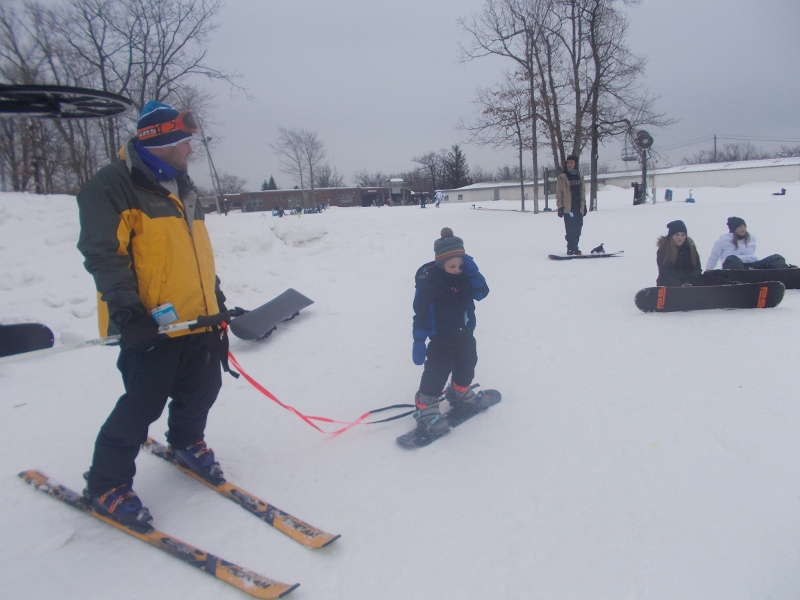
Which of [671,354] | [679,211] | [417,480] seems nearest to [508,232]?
[679,211]

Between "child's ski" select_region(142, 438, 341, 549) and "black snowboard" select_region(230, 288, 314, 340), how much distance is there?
266 cm

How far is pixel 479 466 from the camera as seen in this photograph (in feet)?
10.1

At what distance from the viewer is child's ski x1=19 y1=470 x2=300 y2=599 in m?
2.08

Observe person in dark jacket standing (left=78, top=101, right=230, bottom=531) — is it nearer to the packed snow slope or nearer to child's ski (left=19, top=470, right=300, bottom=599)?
child's ski (left=19, top=470, right=300, bottom=599)

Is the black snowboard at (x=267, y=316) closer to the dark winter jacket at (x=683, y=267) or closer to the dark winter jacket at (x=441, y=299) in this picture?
the dark winter jacket at (x=441, y=299)

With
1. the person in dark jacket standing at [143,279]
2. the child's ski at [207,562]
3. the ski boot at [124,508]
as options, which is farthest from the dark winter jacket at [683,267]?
the ski boot at [124,508]

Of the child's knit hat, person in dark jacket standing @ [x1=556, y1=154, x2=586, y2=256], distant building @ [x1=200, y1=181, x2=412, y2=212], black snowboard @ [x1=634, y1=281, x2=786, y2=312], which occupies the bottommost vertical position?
black snowboard @ [x1=634, y1=281, x2=786, y2=312]

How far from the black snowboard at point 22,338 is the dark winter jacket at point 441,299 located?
2.27 metres

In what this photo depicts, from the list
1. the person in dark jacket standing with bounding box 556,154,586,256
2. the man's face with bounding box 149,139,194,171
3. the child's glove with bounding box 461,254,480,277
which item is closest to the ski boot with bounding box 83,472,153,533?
the man's face with bounding box 149,139,194,171

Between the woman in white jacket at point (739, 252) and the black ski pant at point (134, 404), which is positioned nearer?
the black ski pant at point (134, 404)

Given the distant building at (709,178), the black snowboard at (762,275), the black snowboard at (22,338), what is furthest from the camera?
the distant building at (709,178)

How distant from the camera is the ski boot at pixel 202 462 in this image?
288 centimetres

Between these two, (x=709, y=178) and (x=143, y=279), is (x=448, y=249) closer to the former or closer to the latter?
(x=143, y=279)

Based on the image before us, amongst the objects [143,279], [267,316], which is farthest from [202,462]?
[267,316]
